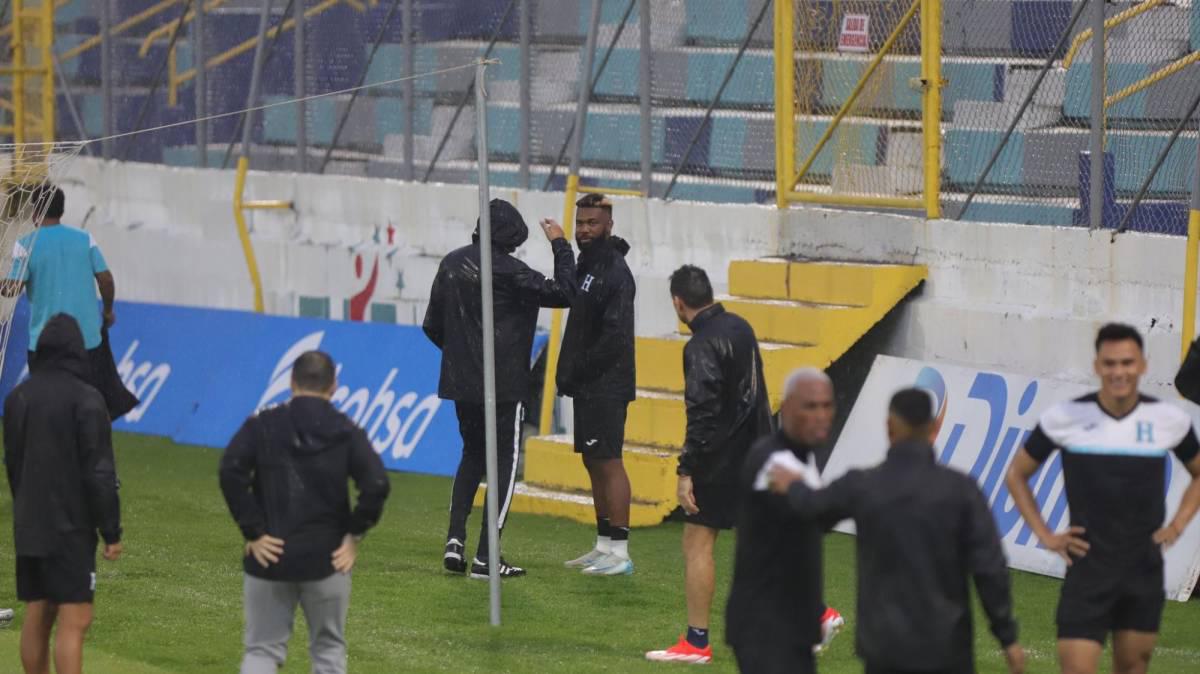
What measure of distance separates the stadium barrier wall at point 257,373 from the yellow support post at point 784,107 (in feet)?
7.39

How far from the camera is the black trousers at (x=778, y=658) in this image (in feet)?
22.1

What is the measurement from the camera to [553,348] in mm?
15484

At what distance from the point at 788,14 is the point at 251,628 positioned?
873 cm

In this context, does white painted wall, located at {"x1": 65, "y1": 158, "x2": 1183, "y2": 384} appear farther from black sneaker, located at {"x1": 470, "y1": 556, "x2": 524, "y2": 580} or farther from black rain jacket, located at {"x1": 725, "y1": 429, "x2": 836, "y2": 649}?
black rain jacket, located at {"x1": 725, "y1": 429, "x2": 836, "y2": 649}

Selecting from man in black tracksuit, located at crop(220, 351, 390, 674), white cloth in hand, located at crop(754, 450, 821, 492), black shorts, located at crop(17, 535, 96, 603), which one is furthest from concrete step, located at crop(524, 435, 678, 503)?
white cloth in hand, located at crop(754, 450, 821, 492)

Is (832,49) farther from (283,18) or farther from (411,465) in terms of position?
(283,18)

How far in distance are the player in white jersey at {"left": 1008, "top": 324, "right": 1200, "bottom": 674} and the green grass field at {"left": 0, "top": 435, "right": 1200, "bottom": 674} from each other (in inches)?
71.1

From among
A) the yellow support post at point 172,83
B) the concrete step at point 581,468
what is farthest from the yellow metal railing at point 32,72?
the concrete step at point 581,468

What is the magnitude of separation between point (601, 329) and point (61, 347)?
4231 millimetres

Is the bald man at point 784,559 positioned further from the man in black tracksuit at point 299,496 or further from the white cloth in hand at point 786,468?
the man in black tracksuit at point 299,496

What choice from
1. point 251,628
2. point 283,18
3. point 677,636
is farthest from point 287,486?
point 283,18

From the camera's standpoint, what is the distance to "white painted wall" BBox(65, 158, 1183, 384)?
43.2ft

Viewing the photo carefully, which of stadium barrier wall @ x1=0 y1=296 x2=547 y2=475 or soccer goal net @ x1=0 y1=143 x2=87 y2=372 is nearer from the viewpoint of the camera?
soccer goal net @ x1=0 y1=143 x2=87 y2=372

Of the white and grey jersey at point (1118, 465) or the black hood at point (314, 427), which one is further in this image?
the white and grey jersey at point (1118, 465)
